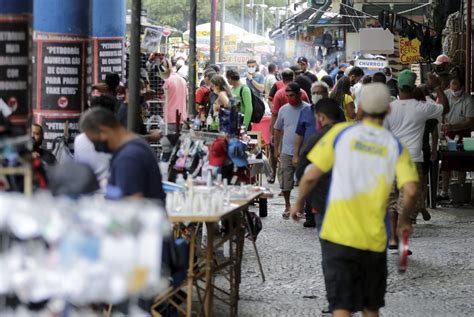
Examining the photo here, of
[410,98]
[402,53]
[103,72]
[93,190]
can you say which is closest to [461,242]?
[410,98]

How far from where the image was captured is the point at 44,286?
482cm

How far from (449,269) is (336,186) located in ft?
18.9

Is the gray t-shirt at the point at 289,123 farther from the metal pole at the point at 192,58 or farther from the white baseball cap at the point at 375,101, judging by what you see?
the white baseball cap at the point at 375,101

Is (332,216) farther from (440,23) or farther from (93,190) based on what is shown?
(440,23)

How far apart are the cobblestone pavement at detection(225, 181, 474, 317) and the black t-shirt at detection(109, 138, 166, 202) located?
3647mm

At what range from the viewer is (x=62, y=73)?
13.8 meters

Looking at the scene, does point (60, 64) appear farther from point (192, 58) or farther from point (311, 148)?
point (192, 58)

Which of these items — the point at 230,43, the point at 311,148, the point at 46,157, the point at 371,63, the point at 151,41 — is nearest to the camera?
the point at 311,148

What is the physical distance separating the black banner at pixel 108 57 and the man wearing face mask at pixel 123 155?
33.6ft

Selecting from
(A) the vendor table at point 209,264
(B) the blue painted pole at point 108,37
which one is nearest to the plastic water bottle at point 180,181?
(A) the vendor table at point 209,264

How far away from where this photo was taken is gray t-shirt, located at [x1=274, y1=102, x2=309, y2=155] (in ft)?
56.8

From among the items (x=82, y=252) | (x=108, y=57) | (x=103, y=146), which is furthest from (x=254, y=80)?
(x=82, y=252)

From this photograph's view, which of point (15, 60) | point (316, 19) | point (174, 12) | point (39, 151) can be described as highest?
point (174, 12)

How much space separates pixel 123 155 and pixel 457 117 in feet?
42.0
